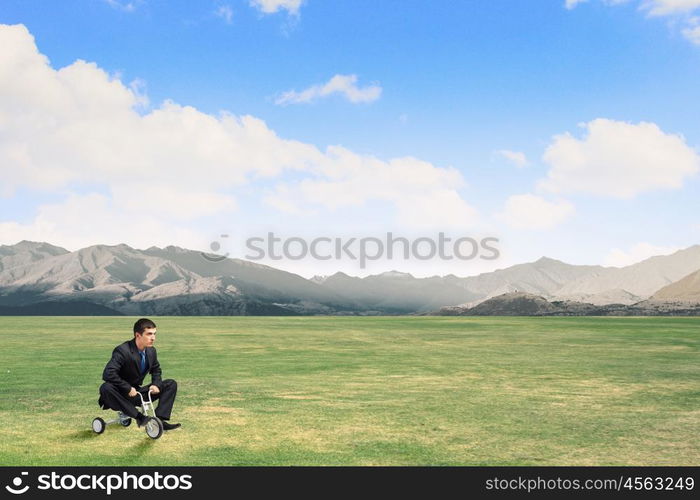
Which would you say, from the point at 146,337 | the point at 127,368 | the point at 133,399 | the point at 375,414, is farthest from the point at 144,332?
the point at 375,414

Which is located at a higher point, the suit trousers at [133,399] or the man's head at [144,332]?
the man's head at [144,332]

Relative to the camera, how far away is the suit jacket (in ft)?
36.2

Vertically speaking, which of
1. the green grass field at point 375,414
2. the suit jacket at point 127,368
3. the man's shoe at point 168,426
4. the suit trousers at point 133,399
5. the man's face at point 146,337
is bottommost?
the green grass field at point 375,414

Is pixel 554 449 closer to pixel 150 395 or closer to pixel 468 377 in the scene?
pixel 150 395

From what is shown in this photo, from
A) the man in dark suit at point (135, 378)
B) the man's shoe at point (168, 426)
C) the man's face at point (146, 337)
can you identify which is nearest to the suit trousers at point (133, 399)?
the man in dark suit at point (135, 378)

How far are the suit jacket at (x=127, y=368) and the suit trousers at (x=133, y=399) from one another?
0.50 ft

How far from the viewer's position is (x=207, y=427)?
12.4 meters

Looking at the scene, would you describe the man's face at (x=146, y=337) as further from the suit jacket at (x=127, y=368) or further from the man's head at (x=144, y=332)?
the suit jacket at (x=127, y=368)

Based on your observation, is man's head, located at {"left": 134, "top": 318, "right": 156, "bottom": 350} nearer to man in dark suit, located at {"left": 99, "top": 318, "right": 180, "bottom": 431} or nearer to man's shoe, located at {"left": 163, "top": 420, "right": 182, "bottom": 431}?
man in dark suit, located at {"left": 99, "top": 318, "right": 180, "bottom": 431}

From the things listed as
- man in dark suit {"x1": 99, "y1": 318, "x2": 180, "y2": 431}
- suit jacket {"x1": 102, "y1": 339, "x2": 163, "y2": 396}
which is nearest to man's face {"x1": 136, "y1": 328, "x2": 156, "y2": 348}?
man in dark suit {"x1": 99, "y1": 318, "x2": 180, "y2": 431}

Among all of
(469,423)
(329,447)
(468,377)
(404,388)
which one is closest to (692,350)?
(468,377)

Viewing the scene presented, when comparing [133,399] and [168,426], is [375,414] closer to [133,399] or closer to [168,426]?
[168,426]

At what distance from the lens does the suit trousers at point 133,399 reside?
443 inches
